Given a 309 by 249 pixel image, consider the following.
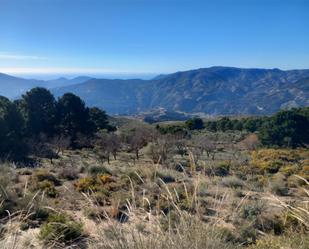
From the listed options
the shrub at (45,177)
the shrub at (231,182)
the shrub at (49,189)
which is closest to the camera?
the shrub at (49,189)

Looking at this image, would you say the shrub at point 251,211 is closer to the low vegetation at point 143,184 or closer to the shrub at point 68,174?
the low vegetation at point 143,184

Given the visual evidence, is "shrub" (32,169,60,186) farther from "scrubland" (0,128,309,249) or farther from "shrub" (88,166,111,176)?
"shrub" (88,166,111,176)

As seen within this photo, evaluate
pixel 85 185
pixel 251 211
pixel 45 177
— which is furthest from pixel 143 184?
pixel 45 177

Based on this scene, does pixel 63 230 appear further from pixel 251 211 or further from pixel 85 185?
pixel 85 185

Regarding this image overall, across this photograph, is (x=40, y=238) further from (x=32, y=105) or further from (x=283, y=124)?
(x=283, y=124)

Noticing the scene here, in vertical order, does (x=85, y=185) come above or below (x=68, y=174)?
above

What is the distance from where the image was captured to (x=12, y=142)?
2702cm

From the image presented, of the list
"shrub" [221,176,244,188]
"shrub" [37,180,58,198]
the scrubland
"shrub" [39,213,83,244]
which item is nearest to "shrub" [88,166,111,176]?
the scrubland

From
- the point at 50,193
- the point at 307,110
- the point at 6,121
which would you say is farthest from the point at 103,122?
the point at 50,193

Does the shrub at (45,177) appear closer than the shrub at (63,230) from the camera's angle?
No

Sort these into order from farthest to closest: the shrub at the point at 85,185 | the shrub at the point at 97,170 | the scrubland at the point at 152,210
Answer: the shrub at the point at 97,170 → the shrub at the point at 85,185 → the scrubland at the point at 152,210

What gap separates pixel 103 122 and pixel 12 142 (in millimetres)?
17678

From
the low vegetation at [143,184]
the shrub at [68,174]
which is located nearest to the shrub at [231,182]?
the low vegetation at [143,184]

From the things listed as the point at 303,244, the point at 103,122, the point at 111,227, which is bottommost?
the point at 103,122
